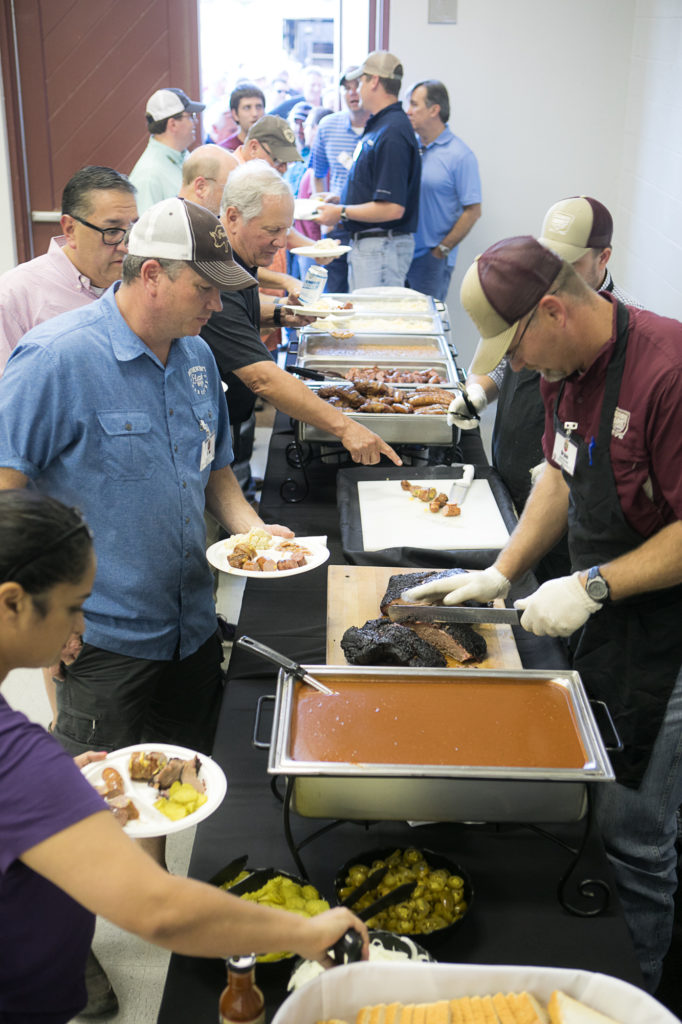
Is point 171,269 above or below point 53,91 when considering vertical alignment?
below

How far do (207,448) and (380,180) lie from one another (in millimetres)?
3505

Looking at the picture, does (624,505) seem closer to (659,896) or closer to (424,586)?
(424,586)

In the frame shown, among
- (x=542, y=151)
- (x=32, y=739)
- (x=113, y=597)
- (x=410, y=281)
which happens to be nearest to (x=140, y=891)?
(x=32, y=739)

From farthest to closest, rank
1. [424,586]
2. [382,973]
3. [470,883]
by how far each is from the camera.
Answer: [424,586] → [470,883] → [382,973]

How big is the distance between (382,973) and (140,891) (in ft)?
1.22

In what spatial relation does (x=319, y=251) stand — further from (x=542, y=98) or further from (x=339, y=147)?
(x=542, y=98)

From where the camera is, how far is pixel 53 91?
608 centimetres

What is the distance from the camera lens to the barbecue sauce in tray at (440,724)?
1.47 m

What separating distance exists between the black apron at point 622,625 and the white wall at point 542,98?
4.01m

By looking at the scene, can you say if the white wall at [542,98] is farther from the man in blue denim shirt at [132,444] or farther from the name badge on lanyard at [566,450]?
the man in blue denim shirt at [132,444]

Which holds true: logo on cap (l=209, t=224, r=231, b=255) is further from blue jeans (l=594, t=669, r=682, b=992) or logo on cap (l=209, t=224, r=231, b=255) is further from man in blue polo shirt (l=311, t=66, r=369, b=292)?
man in blue polo shirt (l=311, t=66, r=369, b=292)

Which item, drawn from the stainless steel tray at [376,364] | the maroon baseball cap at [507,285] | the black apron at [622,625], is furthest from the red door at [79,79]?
the black apron at [622,625]

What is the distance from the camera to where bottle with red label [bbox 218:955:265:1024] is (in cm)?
105

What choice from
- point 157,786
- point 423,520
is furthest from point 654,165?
point 157,786
